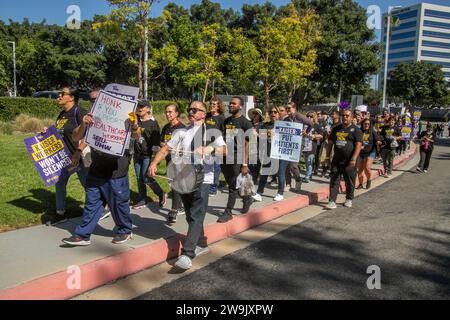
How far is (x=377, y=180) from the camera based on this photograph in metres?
11.1

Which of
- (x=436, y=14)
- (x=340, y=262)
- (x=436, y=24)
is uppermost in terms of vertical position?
(x=436, y=14)

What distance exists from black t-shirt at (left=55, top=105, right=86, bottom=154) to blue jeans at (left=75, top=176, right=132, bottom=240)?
3.27 feet

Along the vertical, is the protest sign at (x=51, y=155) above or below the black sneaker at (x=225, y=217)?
above

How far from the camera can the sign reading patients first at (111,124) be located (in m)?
4.58

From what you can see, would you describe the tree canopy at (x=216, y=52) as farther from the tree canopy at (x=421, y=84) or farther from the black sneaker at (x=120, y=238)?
the tree canopy at (x=421, y=84)

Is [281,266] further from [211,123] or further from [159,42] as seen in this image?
[159,42]

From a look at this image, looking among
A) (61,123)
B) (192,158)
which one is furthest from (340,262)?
(61,123)

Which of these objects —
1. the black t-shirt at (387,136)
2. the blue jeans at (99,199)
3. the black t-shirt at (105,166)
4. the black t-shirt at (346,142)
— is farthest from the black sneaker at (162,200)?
the black t-shirt at (387,136)

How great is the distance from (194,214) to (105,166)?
120 cm

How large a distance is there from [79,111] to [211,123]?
2.83m

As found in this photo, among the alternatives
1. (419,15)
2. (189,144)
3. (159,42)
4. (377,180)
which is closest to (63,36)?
(159,42)

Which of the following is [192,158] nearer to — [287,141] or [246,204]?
[246,204]

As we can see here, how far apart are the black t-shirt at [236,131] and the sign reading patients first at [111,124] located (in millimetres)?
2043

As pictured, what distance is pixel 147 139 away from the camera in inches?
258
